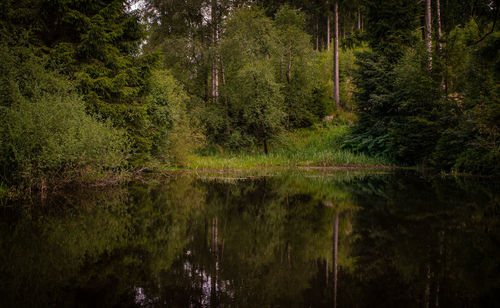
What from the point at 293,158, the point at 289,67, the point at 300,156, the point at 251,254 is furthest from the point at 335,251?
the point at 289,67

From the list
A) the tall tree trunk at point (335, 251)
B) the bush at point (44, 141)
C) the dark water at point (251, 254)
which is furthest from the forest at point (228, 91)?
the tall tree trunk at point (335, 251)

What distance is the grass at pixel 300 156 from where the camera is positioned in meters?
18.0

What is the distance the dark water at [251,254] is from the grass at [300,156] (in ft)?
35.7

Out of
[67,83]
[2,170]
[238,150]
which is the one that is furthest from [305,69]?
[2,170]

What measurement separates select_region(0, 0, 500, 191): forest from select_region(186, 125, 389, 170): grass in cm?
10

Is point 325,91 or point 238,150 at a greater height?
point 325,91

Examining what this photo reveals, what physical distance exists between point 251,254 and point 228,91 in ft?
63.6

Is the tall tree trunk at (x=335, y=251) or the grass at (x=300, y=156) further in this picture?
Answer: the grass at (x=300, y=156)

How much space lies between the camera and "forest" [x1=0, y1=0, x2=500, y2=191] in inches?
357

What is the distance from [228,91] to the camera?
22.3 m

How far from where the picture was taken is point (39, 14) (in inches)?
495

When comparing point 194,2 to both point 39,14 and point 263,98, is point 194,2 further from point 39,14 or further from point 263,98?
point 39,14

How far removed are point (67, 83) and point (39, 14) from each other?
12.6ft

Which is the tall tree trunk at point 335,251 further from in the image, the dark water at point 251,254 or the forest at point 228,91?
the forest at point 228,91
